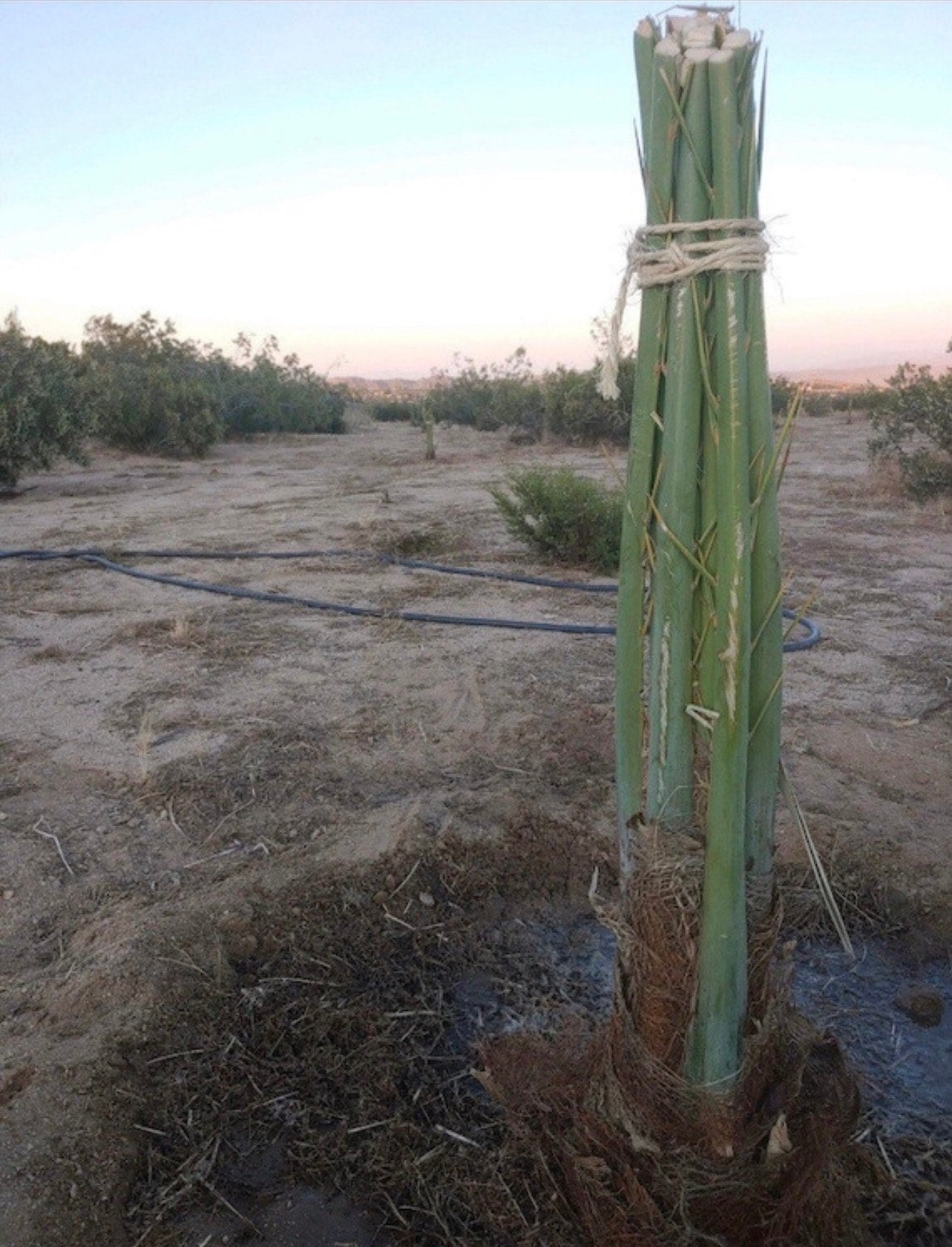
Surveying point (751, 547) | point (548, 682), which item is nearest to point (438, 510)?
point (548, 682)

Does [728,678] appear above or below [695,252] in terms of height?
below

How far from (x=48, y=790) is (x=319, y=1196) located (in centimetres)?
208

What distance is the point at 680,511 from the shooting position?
5.42ft

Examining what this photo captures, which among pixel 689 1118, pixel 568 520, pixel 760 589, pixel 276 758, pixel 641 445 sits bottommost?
pixel 276 758

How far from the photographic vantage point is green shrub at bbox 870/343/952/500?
9680 mm

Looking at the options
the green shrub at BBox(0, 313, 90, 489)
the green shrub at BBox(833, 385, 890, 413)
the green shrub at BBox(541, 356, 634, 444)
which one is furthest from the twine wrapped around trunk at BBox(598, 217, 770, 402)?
the green shrub at BBox(833, 385, 890, 413)

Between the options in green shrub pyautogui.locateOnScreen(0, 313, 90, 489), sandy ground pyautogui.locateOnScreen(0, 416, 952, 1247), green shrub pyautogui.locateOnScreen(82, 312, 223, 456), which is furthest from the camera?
green shrub pyautogui.locateOnScreen(82, 312, 223, 456)

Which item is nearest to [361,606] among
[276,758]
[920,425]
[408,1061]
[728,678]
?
[276,758]

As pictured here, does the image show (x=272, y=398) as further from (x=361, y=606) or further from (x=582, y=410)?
(x=361, y=606)

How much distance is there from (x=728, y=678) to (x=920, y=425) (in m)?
9.59

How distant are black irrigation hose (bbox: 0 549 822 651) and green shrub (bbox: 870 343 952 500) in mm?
4646

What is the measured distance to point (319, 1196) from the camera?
2061mm

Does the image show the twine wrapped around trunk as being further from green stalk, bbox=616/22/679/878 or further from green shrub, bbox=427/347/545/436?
green shrub, bbox=427/347/545/436

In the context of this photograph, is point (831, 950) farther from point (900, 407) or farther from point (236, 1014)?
point (900, 407)
